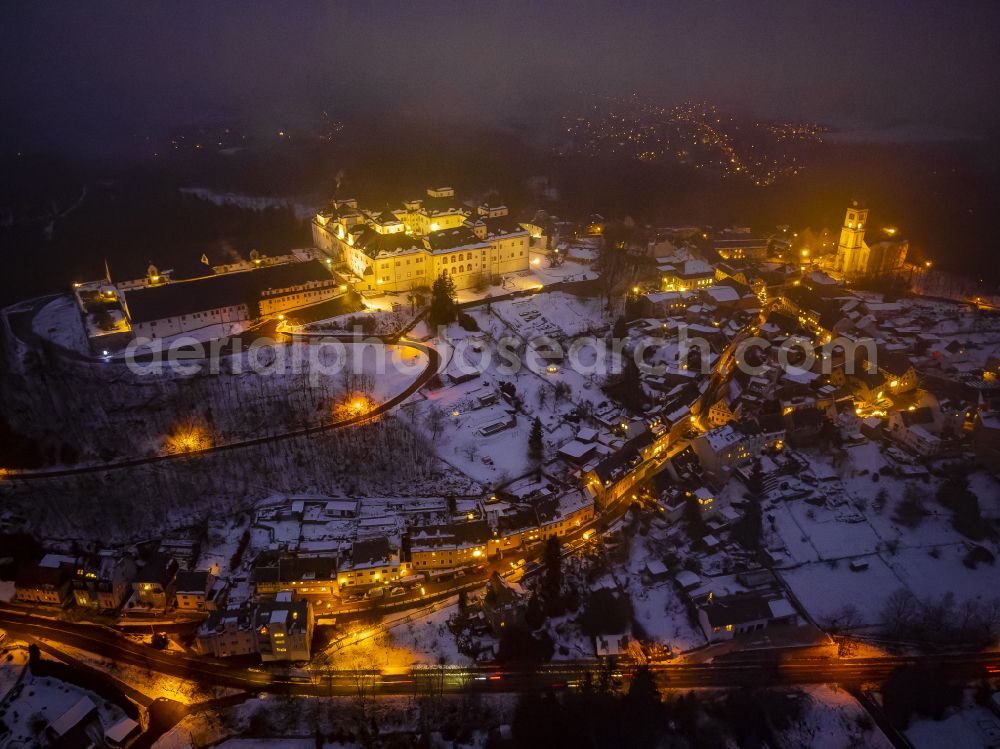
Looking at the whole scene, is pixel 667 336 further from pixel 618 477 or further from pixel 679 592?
pixel 679 592

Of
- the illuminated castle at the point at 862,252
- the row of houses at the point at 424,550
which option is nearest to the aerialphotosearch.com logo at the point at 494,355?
the row of houses at the point at 424,550

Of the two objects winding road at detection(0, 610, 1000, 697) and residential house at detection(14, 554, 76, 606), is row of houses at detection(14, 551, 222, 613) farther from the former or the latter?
winding road at detection(0, 610, 1000, 697)

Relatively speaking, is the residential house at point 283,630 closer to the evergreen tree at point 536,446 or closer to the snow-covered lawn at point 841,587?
the evergreen tree at point 536,446

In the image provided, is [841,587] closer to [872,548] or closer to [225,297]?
[872,548]

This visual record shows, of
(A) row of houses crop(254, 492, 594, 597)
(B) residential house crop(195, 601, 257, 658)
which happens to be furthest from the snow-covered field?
(B) residential house crop(195, 601, 257, 658)

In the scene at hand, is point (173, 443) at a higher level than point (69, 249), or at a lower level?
lower

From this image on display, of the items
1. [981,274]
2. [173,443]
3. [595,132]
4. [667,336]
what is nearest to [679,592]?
[667,336]
